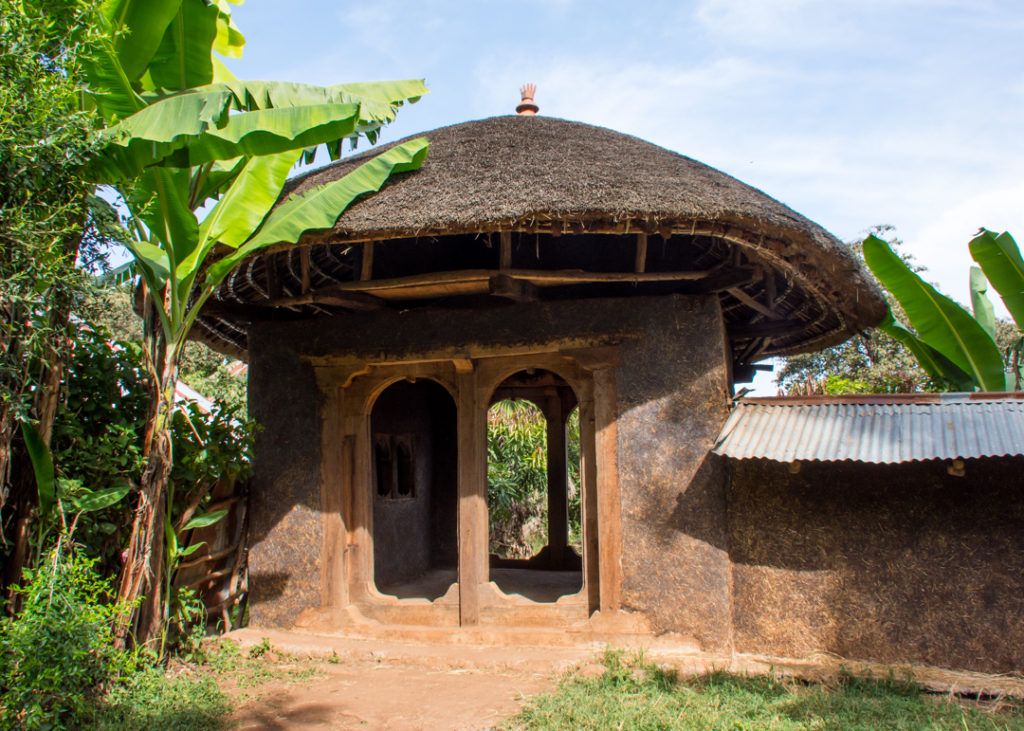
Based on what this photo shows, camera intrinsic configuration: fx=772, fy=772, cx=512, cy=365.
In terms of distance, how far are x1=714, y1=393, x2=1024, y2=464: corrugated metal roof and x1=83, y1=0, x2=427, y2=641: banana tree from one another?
2.99 metres

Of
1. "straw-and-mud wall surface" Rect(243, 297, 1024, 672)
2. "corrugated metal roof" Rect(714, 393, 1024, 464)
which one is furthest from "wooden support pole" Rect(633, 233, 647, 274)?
"corrugated metal roof" Rect(714, 393, 1024, 464)

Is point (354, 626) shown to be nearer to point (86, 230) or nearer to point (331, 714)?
point (331, 714)

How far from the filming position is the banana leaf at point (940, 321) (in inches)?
235

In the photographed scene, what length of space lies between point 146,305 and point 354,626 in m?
2.70

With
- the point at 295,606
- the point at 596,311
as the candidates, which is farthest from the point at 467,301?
the point at 295,606

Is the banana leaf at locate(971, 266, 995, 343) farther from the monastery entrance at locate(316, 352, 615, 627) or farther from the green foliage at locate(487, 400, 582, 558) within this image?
the green foliage at locate(487, 400, 582, 558)

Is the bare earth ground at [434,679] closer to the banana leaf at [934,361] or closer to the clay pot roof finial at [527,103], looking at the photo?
the banana leaf at [934,361]

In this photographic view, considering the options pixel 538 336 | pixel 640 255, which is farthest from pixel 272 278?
pixel 640 255

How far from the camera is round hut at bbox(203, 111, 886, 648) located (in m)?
4.89

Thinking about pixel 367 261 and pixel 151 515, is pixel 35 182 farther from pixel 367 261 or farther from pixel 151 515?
pixel 367 261

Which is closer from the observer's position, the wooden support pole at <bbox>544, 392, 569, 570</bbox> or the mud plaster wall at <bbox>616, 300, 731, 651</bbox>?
the mud plaster wall at <bbox>616, 300, 731, 651</bbox>

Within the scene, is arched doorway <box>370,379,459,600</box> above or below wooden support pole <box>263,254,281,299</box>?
below

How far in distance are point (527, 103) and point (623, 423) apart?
3356mm

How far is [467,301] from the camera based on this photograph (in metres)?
5.94
